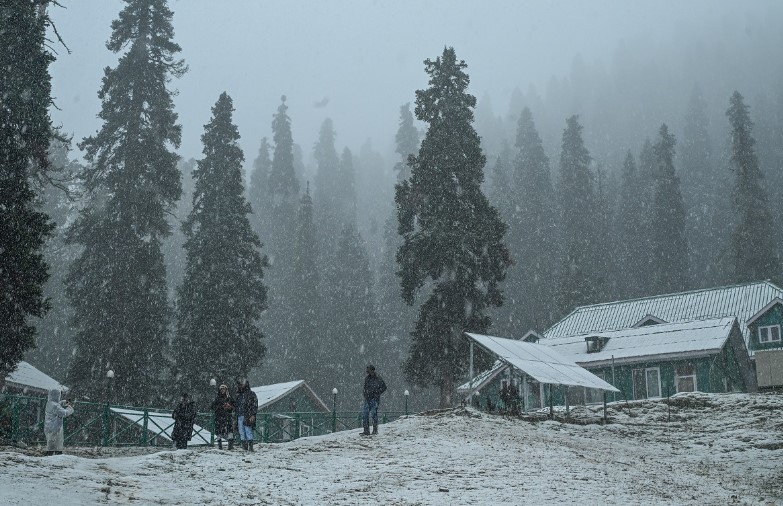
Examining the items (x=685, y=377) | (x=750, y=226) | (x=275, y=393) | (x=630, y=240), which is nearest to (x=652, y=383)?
(x=685, y=377)

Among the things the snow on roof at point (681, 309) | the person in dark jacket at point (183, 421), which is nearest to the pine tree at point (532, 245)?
the snow on roof at point (681, 309)

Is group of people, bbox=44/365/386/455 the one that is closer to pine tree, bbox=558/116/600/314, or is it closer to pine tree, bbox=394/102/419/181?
pine tree, bbox=558/116/600/314

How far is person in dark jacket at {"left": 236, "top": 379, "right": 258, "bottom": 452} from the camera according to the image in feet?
60.1

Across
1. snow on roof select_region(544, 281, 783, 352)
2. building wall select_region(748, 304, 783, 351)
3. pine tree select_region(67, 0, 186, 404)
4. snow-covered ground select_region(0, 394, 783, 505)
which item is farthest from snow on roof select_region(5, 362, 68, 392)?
building wall select_region(748, 304, 783, 351)

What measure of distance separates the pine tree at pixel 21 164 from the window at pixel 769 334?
37.7m

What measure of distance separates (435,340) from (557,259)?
37.3m

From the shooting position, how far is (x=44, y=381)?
3916cm

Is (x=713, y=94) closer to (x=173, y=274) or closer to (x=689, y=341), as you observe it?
(x=173, y=274)

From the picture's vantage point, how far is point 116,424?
1255 inches

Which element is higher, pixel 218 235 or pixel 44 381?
pixel 218 235

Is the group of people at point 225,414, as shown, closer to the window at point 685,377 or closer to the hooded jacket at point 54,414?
the hooded jacket at point 54,414

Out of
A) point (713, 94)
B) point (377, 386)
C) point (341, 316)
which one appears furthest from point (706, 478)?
point (713, 94)

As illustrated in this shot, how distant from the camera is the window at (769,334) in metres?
42.3

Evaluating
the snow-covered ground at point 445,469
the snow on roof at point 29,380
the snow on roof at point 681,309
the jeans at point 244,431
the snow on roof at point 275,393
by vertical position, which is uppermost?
the snow on roof at point 681,309
